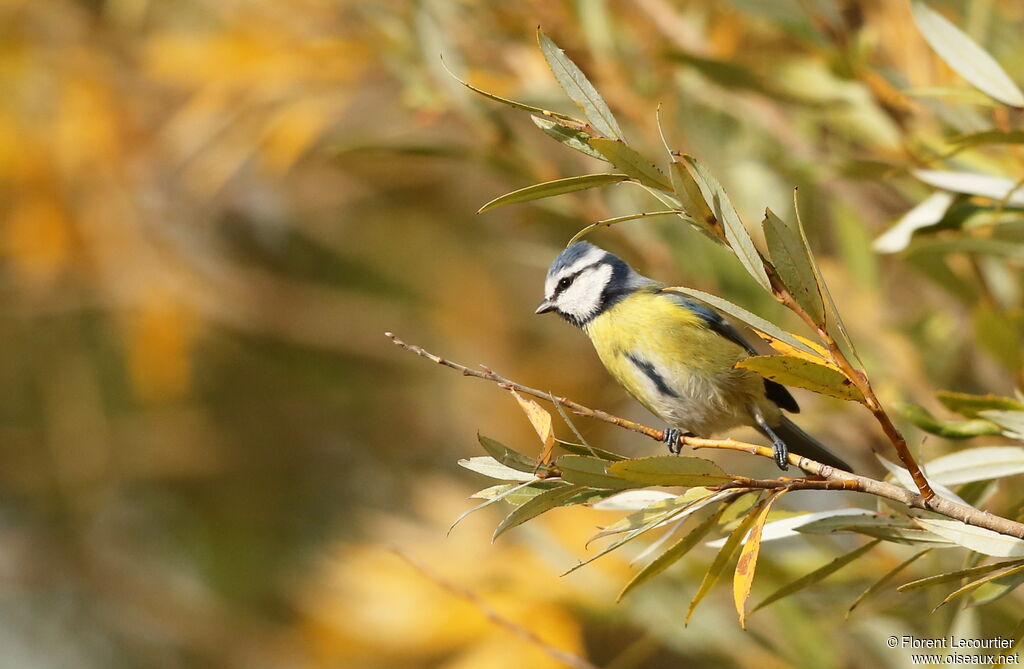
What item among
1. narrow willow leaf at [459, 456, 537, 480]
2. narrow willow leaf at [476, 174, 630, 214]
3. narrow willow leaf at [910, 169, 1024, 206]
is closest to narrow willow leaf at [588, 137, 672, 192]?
narrow willow leaf at [476, 174, 630, 214]

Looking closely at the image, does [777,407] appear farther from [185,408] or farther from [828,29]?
[185,408]

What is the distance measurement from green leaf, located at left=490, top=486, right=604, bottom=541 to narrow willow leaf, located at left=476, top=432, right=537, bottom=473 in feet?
0.08

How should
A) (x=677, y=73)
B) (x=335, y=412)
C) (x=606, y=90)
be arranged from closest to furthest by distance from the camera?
(x=606, y=90)
(x=677, y=73)
(x=335, y=412)

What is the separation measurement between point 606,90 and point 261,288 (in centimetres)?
186

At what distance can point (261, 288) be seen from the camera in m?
3.33

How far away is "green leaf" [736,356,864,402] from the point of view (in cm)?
75

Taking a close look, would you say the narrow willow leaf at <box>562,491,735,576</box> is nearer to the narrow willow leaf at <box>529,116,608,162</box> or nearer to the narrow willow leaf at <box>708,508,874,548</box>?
the narrow willow leaf at <box>708,508,874,548</box>

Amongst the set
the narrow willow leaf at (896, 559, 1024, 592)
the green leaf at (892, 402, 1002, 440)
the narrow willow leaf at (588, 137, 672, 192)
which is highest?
the narrow willow leaf at (588, 137, 672, 192)

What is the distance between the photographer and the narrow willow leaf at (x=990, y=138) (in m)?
1.05

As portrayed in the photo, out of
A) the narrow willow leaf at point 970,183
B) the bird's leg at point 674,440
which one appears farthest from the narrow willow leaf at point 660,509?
the narrow willow leaf at point 970,183

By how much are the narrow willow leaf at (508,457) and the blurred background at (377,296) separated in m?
0.59

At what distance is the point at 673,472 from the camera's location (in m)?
0.81

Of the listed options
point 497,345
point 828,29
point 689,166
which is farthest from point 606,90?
point 497,345

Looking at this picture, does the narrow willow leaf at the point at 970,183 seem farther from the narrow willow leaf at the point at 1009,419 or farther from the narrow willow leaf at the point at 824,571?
the narrow willow leaf at the point at 824,571
